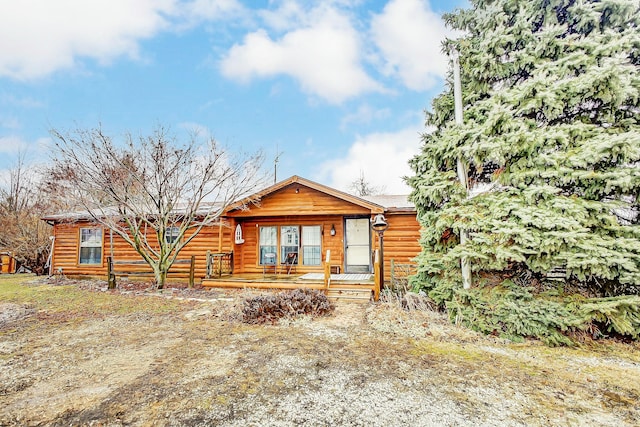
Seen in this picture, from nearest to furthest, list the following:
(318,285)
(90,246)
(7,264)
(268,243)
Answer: (318,285) < (268,243) < (90,246) < (7,264)

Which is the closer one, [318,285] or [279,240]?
[318,285]

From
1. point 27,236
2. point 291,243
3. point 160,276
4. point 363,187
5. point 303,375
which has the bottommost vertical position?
point 303,375

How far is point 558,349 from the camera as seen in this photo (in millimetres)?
4484

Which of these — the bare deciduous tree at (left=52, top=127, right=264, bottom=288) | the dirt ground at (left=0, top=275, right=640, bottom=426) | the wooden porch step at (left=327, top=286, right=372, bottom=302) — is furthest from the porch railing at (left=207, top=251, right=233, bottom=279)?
the dirt ground at (left=0, top=275, right=640, bottom=426)

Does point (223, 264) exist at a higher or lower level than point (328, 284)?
higher

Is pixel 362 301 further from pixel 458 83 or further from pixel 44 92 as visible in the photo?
pixel 44 92

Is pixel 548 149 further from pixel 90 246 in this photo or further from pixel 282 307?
pixel 90 246

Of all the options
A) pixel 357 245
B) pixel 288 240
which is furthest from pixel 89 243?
pixel 357 245

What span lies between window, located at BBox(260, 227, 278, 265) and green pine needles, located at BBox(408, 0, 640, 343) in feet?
22.8

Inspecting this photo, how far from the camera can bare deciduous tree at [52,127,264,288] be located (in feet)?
29.7

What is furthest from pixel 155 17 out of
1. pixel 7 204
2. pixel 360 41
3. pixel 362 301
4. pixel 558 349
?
pixel 7 204

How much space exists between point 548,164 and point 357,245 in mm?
7020

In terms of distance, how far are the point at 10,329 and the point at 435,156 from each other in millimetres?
8570

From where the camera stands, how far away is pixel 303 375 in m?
3.57
